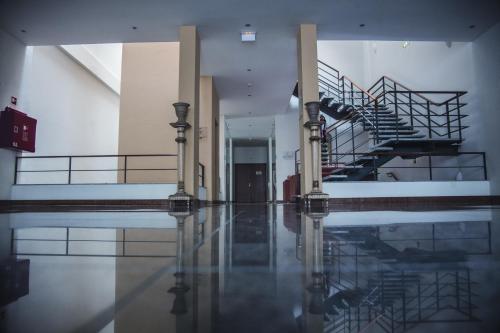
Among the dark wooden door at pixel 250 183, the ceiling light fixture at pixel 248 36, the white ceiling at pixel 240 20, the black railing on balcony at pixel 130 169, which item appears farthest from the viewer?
the dark wooden door at pixel 250 183

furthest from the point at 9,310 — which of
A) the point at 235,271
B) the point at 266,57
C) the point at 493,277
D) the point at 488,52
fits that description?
the point at 488,52

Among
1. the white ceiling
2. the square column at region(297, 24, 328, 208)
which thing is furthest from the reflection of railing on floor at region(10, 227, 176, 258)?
the white ceiling

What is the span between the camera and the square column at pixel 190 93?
491cm

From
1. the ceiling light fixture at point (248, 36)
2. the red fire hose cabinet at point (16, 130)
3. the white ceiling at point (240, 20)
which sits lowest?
the red fire hose cabinet at point (16, 130)

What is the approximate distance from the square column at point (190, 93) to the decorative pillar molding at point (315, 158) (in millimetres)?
1745

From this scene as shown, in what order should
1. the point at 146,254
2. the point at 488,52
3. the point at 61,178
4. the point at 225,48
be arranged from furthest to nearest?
the point at 61,178 → the point at 225,48 → the point at 488,52 → the point at 146,254

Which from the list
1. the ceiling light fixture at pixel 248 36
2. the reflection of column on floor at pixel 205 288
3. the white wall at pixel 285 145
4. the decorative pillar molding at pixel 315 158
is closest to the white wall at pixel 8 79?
the ceiling light fixture at pixel 248 36

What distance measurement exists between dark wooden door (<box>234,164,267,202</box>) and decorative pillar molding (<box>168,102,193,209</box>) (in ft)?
41.5

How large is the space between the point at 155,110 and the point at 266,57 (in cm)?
264

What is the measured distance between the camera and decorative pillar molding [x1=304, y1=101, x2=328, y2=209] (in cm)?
442

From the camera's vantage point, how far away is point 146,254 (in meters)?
0.86

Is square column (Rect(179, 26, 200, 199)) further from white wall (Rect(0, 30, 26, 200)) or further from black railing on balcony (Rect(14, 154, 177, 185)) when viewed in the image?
white wall (Rect(0, 30, 26, 200))

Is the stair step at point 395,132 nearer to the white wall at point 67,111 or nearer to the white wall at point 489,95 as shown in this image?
the white wall at point 489,95

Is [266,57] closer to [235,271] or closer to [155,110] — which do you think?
[155,110]
